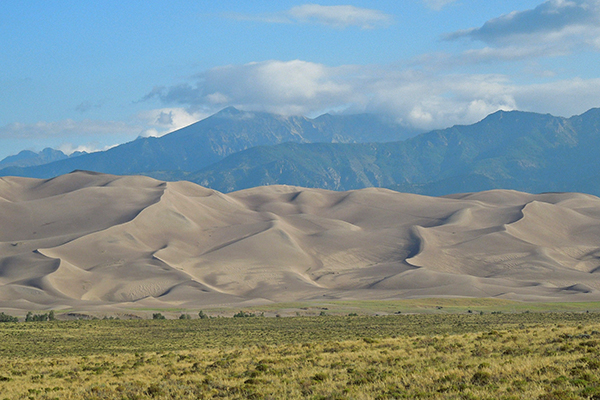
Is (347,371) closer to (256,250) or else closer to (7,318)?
(7,318)

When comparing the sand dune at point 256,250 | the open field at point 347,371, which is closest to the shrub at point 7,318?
the sand dune at point 256,250

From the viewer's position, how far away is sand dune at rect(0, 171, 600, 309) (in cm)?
11796

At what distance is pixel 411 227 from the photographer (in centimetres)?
16988

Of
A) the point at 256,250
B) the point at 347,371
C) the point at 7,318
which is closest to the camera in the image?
the point at 347,371

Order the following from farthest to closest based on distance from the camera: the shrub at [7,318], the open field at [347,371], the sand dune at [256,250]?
the sand dune at [256,250]
the shrub at [7,318]
the open field at [347,371]

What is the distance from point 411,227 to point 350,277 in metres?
37.8

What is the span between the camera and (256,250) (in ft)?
482

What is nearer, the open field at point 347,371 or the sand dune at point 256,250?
the open field at point 347,371

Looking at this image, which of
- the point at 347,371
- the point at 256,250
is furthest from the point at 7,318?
the point at 256,250

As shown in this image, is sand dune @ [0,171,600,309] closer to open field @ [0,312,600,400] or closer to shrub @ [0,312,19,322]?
shrub @ [0,312,19,322]

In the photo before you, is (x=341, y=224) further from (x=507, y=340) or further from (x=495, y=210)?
(x=507, y=340)

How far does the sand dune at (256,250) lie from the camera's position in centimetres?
11796

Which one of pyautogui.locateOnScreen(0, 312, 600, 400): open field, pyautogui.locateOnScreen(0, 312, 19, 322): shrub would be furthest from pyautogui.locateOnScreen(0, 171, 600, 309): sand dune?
pyautogui.locateOnScreen(0, 312, 600, 400): open field

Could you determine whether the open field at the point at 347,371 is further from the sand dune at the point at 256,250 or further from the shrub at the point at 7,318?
the sand dune at the point at 256,250
